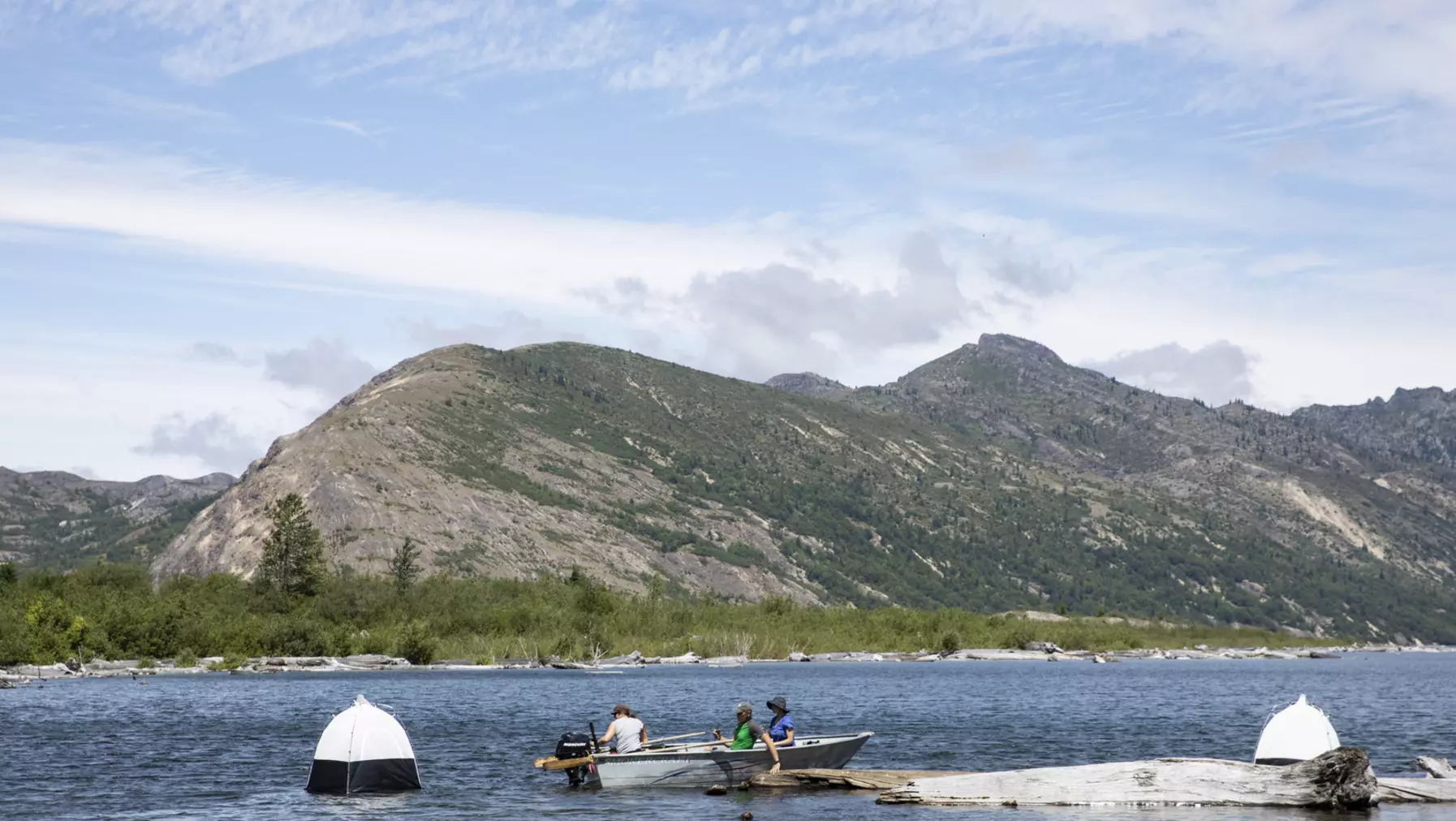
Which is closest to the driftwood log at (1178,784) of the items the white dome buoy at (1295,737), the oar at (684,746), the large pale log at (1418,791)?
the large pale log at (1418,791)

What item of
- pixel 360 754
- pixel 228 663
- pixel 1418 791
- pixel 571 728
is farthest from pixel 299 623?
pixel 1418 791

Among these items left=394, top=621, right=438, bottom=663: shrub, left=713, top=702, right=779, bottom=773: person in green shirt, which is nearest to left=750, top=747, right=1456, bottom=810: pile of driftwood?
left=713, top=702, right=779, bottom=773: person in green shirt

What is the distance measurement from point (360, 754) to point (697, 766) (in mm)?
12021

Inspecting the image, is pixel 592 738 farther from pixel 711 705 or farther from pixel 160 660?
pixel 160 660

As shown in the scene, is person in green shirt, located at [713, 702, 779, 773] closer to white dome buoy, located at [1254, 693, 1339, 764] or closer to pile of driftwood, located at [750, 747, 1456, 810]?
pile of driftwood, located at [750, 747, 1456, 810]

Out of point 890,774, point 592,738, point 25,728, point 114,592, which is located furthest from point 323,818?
point 114,592

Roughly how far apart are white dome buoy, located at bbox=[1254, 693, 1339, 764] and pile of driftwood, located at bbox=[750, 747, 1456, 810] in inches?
127

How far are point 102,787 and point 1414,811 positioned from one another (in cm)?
4569

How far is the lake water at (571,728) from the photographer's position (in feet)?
164

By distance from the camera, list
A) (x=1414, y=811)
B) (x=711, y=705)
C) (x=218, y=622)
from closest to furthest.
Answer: (x=1414, y=811)
(x=711, y=705)
(x=218, y=622)

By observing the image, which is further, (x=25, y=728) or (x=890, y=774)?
(x=25, y=728)

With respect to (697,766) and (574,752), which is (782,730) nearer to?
(697,766)

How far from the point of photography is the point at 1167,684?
147 metres

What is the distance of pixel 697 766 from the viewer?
175 ft
